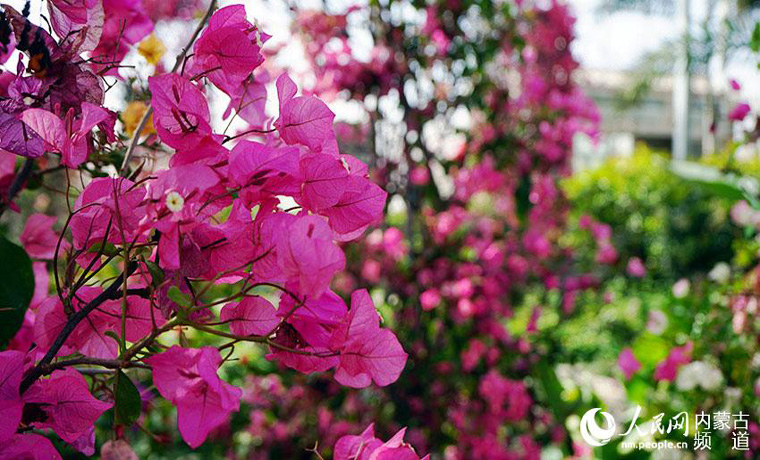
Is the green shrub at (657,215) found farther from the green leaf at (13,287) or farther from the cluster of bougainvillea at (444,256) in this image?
the green leaf at (13,287)

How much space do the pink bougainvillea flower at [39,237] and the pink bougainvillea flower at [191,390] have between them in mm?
346

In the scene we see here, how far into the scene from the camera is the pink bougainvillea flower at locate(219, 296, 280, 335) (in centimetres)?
44

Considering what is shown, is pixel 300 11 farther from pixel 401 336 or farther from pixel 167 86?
pixel 167 86

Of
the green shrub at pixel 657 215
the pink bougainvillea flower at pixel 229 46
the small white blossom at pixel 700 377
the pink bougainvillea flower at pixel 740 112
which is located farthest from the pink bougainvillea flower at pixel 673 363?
the green shrub at pixel 657 215

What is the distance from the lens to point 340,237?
481 millimetres

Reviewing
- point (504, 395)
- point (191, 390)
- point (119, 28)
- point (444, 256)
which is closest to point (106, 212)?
point (191, 390)

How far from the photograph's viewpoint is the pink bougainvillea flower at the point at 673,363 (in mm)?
1621

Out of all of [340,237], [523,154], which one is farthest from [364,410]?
[340,237]

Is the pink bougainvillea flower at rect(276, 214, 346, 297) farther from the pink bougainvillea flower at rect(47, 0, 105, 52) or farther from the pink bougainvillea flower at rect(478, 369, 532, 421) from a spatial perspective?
the pink bougainvillea flower at rect(478, 369, 532, 421)

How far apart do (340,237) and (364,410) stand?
1.40 meters

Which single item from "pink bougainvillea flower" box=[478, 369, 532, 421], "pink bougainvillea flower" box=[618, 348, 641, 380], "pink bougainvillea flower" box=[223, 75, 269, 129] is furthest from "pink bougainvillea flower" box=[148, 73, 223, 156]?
"pink bougainvillea flower" box=[618, 348, 641, 380]

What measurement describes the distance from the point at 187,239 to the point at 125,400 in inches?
4.3

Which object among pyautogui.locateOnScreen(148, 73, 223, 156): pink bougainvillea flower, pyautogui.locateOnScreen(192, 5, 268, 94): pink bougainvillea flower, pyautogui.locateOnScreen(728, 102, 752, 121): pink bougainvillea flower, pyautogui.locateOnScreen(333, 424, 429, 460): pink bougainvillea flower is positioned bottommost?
Answer: pyautogui.locateOnScreen(728, 102, 752, 121): pink bougainvillea flower

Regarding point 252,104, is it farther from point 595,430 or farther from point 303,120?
point 595,430
